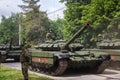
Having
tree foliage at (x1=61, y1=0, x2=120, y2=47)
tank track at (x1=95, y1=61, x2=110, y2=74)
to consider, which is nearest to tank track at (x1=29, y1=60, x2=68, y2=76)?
tank track at (x1=95, y1=61, x2=110, y2=74)

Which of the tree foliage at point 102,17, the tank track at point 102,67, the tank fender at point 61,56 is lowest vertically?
the tank track at point 102,67

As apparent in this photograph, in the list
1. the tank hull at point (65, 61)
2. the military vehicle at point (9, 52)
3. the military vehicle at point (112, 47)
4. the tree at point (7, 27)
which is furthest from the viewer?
the tree at point (7, 27)

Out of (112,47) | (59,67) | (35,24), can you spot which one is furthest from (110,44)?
(35,24)

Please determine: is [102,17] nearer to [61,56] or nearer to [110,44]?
[110,44]

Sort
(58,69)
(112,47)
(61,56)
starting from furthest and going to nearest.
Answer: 1. (112,47)
2. (58,69)
3. (61,56)

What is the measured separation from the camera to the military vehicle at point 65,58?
50.2ft

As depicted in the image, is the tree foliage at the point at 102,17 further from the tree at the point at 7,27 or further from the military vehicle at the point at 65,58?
the tree at the point at 7,27

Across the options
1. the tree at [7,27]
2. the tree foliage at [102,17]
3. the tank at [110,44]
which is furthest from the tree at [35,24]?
the tank at [110,44]

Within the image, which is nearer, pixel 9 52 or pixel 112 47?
pixel 112 47

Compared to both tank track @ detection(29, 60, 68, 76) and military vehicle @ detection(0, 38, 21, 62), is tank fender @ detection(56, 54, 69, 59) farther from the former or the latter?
military vehicle @ detection(0, 38, 21, 62)

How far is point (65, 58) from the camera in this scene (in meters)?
15.2

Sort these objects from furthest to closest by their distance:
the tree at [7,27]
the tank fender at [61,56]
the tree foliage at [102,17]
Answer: the tree at [7,27] < the tree foliage at [102,17] < the tank fender at [61,56]

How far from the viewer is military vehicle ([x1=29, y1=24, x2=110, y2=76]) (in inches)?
602

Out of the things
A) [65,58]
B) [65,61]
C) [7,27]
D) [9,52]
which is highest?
[7,27]
